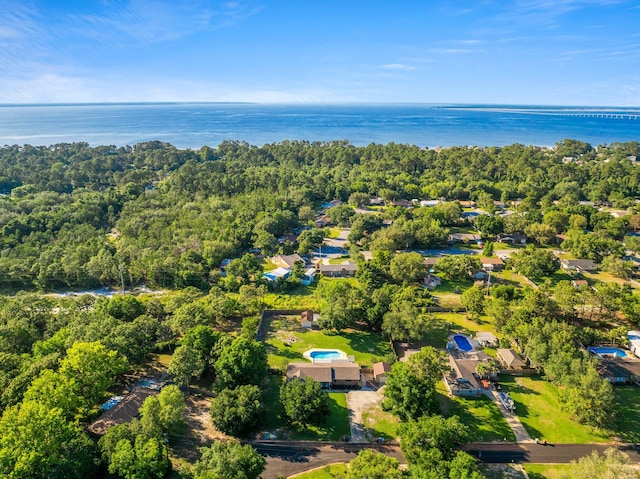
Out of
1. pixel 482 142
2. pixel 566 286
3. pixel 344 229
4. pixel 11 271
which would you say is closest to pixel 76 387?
pixel 11 271

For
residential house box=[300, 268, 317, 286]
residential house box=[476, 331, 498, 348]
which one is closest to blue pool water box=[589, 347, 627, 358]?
residential house box=[476, 331, 498, 348]

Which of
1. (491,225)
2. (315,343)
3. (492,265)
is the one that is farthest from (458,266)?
(315,343)

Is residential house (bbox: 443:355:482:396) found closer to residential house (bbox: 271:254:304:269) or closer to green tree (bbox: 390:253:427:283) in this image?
green tree (bbox: 390:253:427:283)

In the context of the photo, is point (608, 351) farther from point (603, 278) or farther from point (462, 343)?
point (603, 278)

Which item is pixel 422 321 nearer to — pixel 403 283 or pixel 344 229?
pixel 403 283

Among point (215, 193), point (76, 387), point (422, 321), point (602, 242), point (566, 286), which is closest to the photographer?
point (76, 387)
